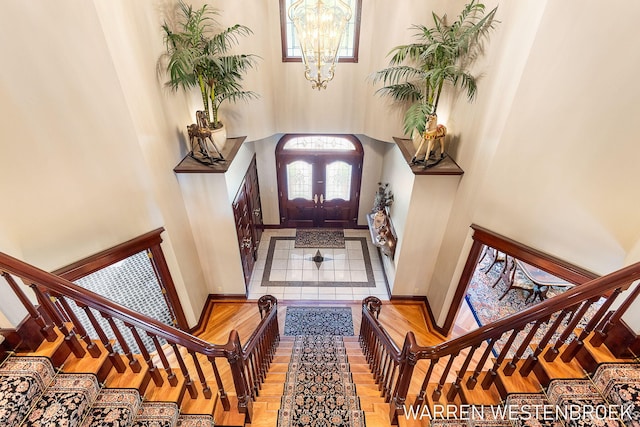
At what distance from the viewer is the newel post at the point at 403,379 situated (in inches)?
92.8

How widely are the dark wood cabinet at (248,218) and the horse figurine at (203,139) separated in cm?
87

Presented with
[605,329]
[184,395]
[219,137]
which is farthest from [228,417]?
[219,137]

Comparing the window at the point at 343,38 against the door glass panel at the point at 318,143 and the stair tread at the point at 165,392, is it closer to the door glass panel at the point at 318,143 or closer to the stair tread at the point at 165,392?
the door glass panel at the point at 318,143

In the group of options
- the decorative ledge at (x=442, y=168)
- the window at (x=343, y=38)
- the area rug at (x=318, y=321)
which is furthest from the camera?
the area rug at (x=318, y=321)

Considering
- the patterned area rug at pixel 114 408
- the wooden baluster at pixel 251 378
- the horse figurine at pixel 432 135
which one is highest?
the horse figurine at pixel 432 135

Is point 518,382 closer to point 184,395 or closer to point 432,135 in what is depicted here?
point 184,395

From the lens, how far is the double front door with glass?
7.05 metres

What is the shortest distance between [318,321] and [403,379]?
10.3 feet

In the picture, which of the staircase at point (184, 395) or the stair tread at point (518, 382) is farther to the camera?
the stair tread at point (518, 382)

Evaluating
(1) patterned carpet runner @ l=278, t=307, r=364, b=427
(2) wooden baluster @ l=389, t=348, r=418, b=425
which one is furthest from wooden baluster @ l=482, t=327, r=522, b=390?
(1) patterned carpet runner @ l=278, t=307, r=364, b=427

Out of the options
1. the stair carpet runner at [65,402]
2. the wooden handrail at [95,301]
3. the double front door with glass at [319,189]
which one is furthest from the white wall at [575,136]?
the double front door with glass at [319,189]

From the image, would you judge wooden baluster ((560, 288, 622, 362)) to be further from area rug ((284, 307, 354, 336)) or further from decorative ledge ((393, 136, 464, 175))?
area rug ((284, 307, 354, 336))

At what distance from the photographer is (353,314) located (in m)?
5.59

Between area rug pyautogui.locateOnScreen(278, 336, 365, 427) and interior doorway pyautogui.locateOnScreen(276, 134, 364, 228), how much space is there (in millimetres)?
3707
